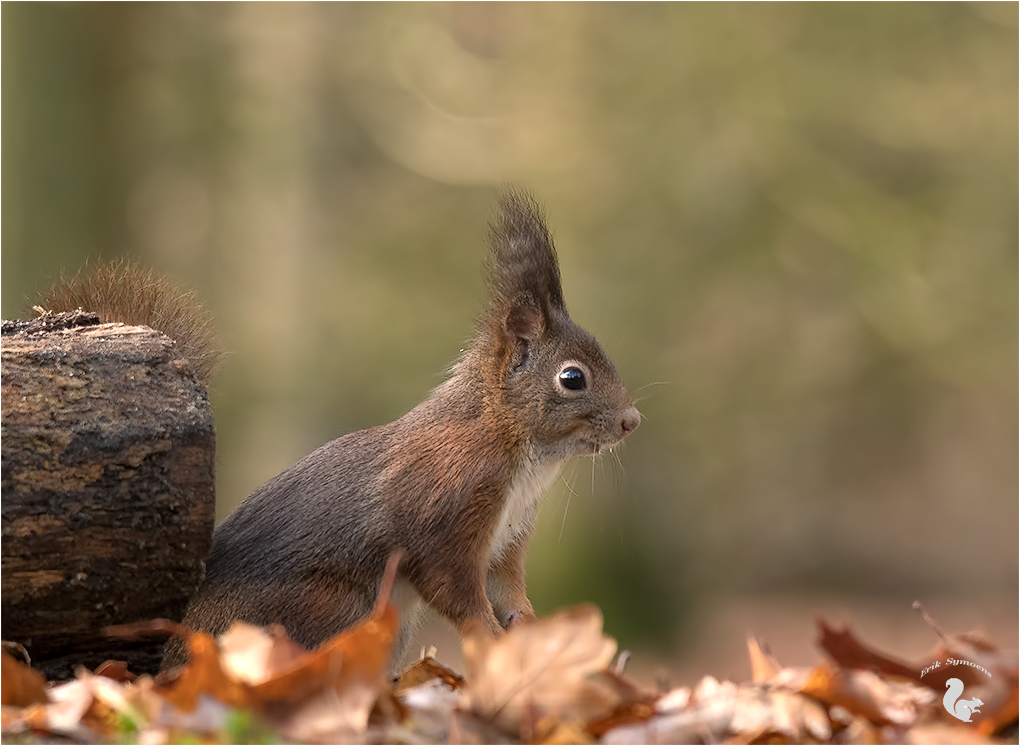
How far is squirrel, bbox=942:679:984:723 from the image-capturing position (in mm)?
1769

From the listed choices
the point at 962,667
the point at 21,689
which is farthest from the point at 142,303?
the point at 962,667

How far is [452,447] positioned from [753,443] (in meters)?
8.42

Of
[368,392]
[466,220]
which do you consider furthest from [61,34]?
[368,392]

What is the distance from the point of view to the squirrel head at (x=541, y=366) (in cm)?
286

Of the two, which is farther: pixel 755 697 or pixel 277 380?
pixel 277 380

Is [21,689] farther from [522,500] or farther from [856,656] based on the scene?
[856,656]

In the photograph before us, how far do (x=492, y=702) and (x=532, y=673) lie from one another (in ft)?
0.26

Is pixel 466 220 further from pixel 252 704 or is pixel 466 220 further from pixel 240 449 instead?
pixel 252 704

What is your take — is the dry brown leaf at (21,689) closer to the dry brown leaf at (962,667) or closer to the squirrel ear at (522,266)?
the dry brown leaf at (962,667)

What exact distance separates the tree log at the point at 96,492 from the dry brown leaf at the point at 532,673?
92 cm

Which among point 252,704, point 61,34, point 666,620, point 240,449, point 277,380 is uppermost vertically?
point 61,34

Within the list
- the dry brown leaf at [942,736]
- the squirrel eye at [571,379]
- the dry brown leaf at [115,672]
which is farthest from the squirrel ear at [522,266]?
the dry brown leaf at [942,736]

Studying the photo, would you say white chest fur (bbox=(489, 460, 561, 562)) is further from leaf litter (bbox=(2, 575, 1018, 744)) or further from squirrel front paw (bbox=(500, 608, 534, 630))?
leaf litter (bbox=(2, 575, 1018, 744))

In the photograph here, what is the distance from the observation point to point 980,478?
1153 centimetres
